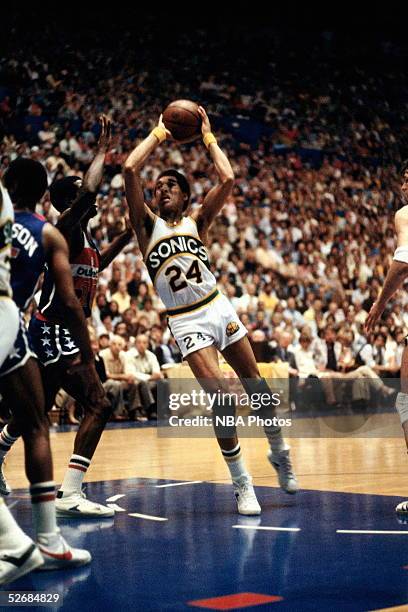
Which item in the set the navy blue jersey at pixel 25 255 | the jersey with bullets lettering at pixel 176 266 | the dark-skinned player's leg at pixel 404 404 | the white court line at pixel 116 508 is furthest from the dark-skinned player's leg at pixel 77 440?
the dark-skinned player's leg at pixel 404 404

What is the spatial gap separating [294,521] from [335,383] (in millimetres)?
9372

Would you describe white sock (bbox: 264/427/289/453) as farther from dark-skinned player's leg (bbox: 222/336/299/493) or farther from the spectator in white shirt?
the spectator in white shirt

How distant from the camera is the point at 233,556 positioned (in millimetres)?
4539

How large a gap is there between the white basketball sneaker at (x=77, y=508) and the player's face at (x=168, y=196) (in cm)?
188

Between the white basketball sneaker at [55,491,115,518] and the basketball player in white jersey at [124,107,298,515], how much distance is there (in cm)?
85

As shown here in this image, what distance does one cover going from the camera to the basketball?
607 centimetres

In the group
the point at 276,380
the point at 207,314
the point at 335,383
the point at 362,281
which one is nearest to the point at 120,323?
the point at 276,380

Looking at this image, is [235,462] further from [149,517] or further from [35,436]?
[35,436]

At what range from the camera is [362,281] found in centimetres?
1792

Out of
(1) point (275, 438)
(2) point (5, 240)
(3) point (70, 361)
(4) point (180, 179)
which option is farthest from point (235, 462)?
(2) point (5, 240)

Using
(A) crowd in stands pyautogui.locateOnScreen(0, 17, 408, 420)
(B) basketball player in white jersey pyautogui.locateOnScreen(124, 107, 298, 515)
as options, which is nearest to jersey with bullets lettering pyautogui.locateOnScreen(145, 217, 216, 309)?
(B) basketball player in white jersey pyautogui.locateOnScreen(124, 107, 298, 515)

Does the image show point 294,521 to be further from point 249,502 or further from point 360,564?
point 360,564

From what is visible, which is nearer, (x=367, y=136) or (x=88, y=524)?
(x=88, y=524)

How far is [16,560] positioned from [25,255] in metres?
1.31
